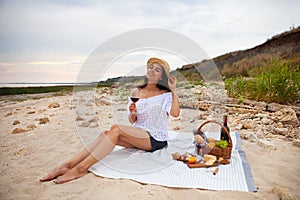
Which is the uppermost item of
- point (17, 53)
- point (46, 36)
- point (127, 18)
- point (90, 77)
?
point (127, 18)

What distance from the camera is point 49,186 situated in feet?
6.14

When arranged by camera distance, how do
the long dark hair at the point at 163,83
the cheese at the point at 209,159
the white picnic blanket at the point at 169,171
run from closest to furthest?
the white picnic blanket at the point at 169,171, the cheese at the point at 209,159, the long dark hair at the point at 163,83

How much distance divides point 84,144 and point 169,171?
1144mm

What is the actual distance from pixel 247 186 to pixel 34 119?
3.56 metres

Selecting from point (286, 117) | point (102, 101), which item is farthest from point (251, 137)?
point (102, 101)

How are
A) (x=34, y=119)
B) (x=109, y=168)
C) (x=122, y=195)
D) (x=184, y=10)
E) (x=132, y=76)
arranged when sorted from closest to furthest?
(x=122, y=195) < (x=109, y=168) < (x=132, y=76) < (x=184, y=10) < (x=34, y=119)

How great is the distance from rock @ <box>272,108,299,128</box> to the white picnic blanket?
4.62 feet

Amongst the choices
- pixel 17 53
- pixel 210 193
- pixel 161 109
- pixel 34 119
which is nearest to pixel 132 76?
pixel 161 109

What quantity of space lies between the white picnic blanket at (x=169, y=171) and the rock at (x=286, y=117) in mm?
1407

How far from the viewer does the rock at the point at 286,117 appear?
352 cm

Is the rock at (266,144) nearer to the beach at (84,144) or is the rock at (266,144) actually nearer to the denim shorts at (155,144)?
the beach at (84,144)

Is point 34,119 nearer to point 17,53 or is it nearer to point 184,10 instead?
point 17,53

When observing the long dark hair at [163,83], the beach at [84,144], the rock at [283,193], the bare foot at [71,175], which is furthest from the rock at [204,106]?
the bare foot at [71,175]

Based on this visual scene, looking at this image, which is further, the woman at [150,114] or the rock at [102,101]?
the rock at [102,101]
